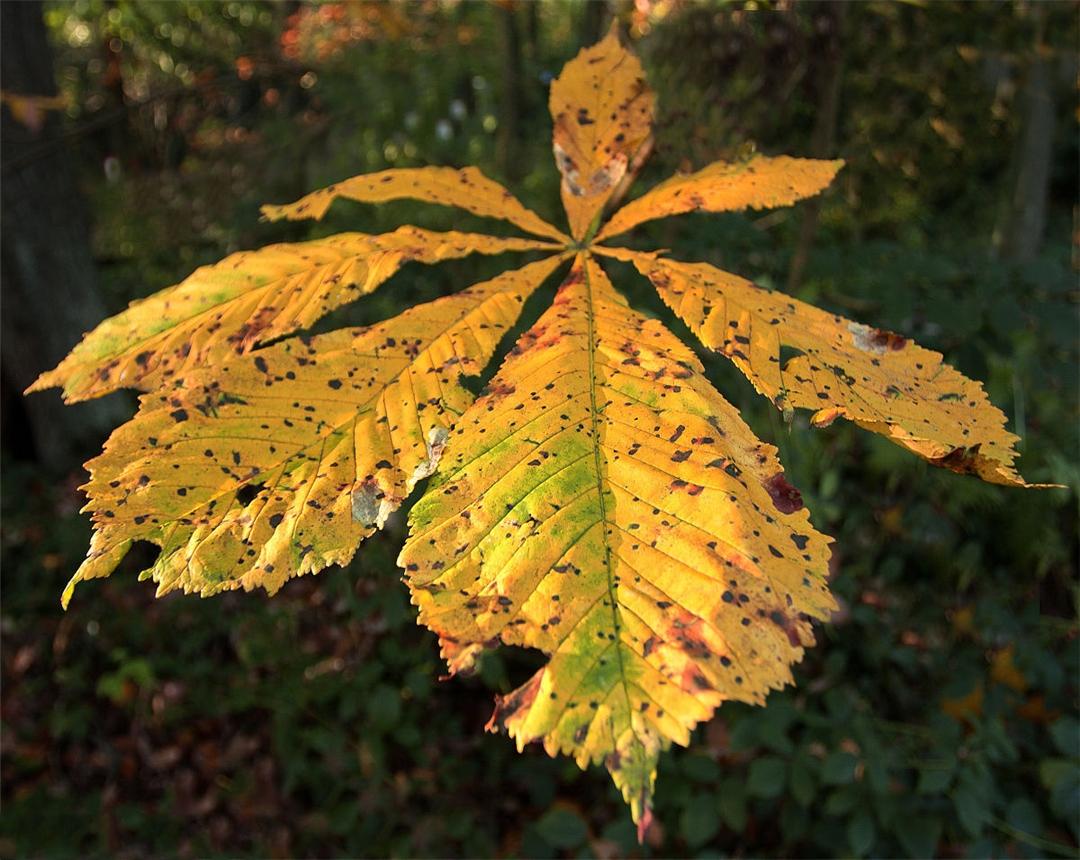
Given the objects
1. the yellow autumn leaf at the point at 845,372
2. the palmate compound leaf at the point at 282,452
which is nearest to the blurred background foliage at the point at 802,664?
the yellow autumn leaf at the point at 845,372

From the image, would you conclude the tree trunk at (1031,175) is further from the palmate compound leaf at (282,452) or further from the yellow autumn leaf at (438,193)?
the palmate compound leaf at (282,452)

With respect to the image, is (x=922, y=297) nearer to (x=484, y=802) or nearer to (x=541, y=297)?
(x=541, y=297)

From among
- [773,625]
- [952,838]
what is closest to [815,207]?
[773,625]

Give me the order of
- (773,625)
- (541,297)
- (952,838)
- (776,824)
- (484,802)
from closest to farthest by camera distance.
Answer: (773,625)
(541,297)
(952,838)
(776,824)
(484,802)

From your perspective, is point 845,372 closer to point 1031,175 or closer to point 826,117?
point 826,117

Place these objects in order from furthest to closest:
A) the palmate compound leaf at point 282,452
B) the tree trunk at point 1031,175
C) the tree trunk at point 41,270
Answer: the tree trunk at point 1031,175 < the tree trunk at point 41,270 < the palmate compound leaf at point 282,452

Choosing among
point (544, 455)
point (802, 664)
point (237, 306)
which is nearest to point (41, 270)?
point (237, 306)

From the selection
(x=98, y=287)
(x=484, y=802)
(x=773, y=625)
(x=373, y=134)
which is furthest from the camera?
(x=373, y=134)
